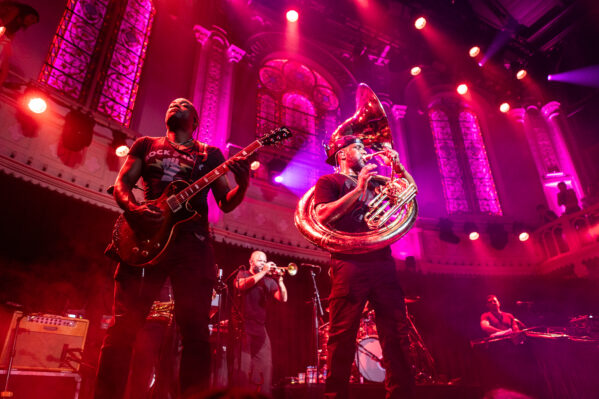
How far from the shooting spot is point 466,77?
46.0ft

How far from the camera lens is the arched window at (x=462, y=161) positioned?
12.3 m

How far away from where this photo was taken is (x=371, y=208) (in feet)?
10.8

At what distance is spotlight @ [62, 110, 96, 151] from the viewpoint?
21.7 ft

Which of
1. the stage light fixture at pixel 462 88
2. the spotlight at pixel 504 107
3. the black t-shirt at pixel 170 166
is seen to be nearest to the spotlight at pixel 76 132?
the black t-shirt at pixel 170 166

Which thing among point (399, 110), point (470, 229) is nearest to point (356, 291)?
point (470, 229)

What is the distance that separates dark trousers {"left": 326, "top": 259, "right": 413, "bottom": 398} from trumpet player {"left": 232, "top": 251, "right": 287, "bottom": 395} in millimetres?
2740

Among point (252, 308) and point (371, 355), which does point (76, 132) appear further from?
point (371, 355)

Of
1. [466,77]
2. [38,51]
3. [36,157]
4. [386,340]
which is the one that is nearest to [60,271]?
[36,157]

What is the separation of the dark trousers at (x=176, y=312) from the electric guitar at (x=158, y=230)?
8 cm

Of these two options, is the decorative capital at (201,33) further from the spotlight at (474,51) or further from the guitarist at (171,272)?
the spotlight at (474,51)

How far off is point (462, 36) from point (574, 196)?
22.4 ft

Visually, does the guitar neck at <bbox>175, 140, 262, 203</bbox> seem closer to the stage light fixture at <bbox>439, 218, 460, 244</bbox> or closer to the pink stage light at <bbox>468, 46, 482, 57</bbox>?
the stage light fixture at <bbox>439, 218, 460, 244</bbox>

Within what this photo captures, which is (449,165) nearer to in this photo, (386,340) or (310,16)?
(310,16)

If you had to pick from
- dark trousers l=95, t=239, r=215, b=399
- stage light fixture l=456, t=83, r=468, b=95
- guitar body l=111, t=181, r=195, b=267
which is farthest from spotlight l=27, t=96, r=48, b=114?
stage light fixture l=456, t=83, r=468, b=95
